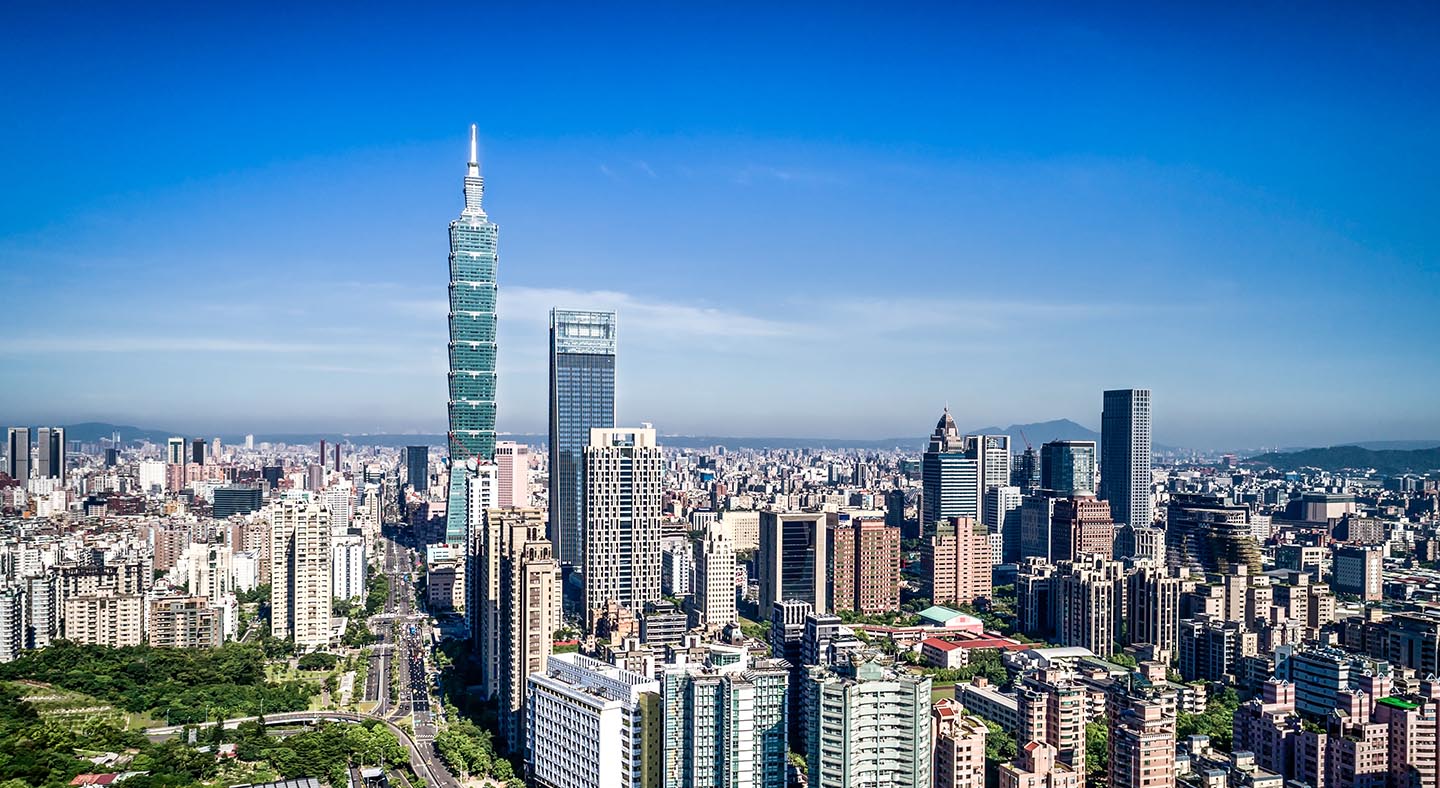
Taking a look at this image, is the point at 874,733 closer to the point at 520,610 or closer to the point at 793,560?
the point at 520,610

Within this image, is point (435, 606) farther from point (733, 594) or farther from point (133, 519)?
point (133, 519)

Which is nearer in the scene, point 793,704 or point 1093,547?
point 793,704

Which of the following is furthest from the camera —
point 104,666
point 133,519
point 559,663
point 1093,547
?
point 133,519

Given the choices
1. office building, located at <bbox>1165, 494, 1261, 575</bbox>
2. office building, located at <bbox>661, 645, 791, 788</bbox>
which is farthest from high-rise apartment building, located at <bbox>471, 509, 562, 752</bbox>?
office building, located at <bbox>1165, 494, 1261, 575</bbox>

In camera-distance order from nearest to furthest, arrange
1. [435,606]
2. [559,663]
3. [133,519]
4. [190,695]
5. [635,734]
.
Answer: [635,734] < [559,663] < [190,695] < [435,606] < [133,519]

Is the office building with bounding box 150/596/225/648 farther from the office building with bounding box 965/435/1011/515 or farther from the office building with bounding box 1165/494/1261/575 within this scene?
the office building with bounding box 965/435/1011/515

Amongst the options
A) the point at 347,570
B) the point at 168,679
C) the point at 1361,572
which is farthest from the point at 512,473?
the point at 1361,572

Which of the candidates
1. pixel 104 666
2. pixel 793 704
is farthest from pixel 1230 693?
pixel 104 666
